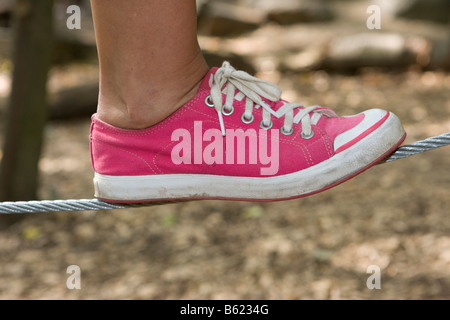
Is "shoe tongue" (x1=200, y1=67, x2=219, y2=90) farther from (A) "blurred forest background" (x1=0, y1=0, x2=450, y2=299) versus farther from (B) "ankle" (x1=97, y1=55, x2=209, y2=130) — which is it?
(A) "blurred forest background" (x1=0, y1=0, x2=450, y2=299)

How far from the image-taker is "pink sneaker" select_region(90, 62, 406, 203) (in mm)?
1066

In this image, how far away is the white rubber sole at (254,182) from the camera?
104 cm

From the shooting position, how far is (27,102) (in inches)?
109

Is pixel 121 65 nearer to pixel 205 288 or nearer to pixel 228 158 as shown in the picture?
pixel 228 158

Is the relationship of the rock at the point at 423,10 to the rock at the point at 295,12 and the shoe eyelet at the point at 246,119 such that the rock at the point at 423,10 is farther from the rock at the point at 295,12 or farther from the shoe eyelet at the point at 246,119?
the shoe eyelet at the point at 246,119

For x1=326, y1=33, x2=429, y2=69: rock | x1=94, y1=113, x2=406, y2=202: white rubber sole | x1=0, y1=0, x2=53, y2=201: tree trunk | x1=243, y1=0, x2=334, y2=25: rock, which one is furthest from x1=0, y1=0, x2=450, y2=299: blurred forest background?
x1=243, y1=0, x2=334, y2=25: rock

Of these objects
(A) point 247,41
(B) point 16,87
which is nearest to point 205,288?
(B) point 16,87

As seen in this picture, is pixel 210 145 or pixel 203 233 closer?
pixel 210 145

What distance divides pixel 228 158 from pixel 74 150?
9.13 feet

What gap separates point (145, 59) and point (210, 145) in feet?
0.64

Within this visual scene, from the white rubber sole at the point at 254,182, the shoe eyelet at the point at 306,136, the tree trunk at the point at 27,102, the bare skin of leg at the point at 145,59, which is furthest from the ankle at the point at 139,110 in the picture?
the tree trunk at the point at 27,102

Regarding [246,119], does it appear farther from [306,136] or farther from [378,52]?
[378,52]

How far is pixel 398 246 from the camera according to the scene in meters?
2.58

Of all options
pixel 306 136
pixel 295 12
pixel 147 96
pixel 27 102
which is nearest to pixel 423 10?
pixel 295 12
